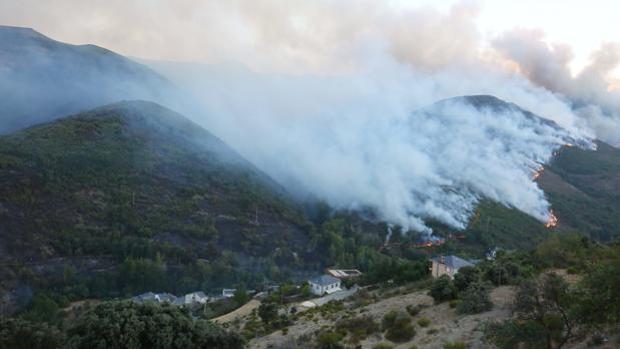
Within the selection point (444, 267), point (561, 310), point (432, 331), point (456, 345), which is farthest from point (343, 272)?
point (561, 310)

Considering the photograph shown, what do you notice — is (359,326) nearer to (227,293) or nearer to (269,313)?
(269,313)

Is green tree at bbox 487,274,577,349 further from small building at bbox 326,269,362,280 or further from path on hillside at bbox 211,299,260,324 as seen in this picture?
small building at bbox 326,269,362,280

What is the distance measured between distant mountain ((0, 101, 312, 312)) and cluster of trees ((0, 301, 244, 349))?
53.5m

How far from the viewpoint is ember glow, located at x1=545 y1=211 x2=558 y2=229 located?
11743 centimetres

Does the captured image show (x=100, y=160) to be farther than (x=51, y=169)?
Yes

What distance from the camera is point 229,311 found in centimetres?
5978

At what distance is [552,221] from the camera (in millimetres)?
120438

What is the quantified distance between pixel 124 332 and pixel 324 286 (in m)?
49.9

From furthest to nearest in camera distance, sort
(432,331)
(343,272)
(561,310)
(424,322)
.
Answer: (343,272), (424,322), (432,331), (561,310)

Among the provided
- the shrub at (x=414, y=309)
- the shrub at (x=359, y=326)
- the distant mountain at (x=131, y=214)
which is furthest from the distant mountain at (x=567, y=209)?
the shrub at (x=359, y=326)

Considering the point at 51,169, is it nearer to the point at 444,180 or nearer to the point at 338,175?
the point at 338,175

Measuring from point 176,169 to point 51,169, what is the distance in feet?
93.9

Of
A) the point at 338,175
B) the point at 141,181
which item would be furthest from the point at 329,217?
the point at 141,181

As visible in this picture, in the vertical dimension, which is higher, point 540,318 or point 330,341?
point 540,318
